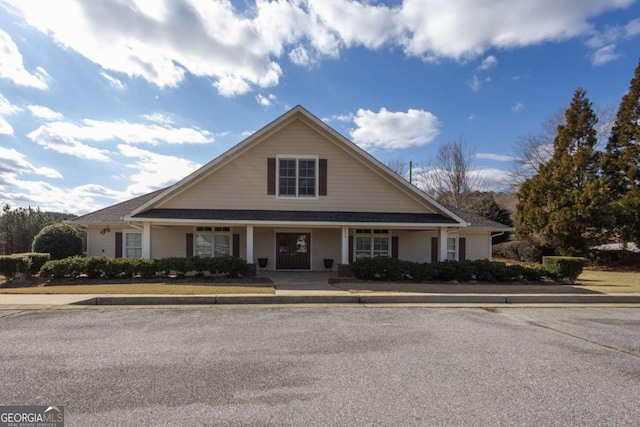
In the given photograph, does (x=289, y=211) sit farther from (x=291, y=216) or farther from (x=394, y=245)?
(x=394, y=245)

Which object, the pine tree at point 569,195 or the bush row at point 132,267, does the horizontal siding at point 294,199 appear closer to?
the bush row at point 132,267

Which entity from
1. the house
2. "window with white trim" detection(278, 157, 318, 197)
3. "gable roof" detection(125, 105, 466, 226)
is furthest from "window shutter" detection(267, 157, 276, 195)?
"gable roof" detection(125, 105, 466, 226)

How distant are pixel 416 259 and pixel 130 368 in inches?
604

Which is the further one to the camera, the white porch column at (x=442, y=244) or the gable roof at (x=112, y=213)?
the gable roof at (x=112, y=213)

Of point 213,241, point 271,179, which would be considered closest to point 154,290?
point 213,241

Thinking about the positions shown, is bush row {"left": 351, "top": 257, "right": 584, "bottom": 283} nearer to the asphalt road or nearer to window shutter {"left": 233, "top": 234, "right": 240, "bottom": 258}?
the asphalt road

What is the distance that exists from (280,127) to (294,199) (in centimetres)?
334

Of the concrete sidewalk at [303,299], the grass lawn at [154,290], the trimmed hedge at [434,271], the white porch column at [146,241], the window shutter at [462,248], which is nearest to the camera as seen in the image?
the concrete sidewalk at [303,299]

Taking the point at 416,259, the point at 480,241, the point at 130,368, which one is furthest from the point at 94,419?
the point at 480,241

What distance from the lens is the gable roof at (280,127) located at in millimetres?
15398

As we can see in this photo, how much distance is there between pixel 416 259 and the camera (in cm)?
1816

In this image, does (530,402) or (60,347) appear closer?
(530,402)

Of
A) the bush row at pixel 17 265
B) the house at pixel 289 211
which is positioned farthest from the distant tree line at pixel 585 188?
the bush row at pixel 17 265

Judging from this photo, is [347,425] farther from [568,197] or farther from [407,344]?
[568,197]
